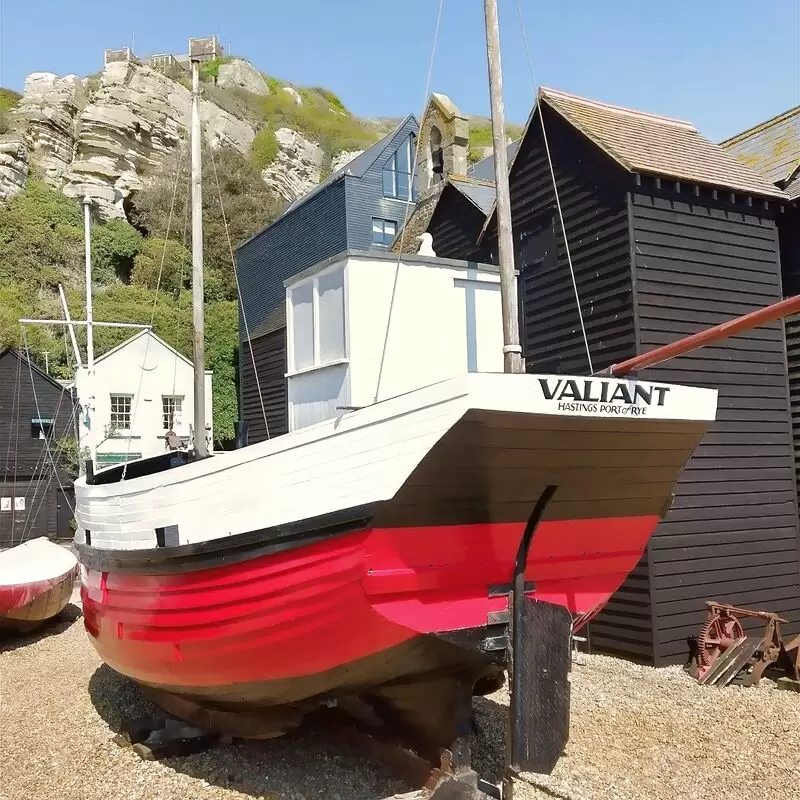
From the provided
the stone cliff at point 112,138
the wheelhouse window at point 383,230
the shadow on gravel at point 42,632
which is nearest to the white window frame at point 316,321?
the shadow on gravel at point 42,632

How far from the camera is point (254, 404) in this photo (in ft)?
76.5

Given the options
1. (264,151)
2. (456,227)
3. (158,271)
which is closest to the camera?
(456,227)

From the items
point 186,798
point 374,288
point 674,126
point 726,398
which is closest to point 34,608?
point 186,798

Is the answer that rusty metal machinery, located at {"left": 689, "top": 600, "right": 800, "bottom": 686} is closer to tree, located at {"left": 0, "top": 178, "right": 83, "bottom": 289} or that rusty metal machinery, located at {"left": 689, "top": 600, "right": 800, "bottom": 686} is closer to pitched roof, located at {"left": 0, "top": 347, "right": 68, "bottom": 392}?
pitched roof, located at {"left": 0, "top": 347, "right": 68, "bottom": 392}

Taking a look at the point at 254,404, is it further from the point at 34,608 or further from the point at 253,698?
the point at 253,698

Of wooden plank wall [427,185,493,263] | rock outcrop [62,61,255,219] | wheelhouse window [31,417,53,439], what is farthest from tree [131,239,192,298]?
wooden plank wall [427,185,493,263]

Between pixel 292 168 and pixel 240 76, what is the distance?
1049 inches

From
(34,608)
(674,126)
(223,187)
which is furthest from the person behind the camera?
(223,187)

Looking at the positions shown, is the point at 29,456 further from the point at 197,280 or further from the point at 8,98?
the point at 8,98

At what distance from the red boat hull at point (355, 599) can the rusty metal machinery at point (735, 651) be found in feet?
14.6

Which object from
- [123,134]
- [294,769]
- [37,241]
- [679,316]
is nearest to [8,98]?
[123,134]

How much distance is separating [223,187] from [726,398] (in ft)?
125

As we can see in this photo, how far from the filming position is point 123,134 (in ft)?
160

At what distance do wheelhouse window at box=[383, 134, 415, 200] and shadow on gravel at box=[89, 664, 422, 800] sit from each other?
2014cm
